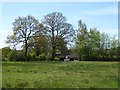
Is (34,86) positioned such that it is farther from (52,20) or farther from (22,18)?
(52,20)

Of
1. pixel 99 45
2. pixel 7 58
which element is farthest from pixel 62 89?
pixel 99 45

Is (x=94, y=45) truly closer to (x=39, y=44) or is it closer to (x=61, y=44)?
(x=61, y=44)

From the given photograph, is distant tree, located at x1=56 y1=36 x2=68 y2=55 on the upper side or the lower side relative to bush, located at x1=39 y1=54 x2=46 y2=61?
upper

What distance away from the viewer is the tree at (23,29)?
258 ft

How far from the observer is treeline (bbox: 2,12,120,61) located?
258 feet

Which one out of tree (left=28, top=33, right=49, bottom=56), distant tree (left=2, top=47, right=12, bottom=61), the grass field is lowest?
the grass field

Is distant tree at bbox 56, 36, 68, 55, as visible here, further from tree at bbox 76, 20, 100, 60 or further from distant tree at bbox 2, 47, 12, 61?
distant tree at bbox 2, 47, 12, 61

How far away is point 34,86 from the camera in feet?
45.8

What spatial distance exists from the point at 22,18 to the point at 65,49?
18.1 metres

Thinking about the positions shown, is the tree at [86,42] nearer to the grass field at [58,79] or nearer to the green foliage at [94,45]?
the green foliage at [94,45]

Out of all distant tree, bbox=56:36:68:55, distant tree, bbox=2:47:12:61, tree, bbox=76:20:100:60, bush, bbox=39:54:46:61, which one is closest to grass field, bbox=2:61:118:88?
distant tree, bbox=2:47:12:61

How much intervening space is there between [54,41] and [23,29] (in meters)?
11.5

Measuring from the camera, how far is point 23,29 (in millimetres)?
79750

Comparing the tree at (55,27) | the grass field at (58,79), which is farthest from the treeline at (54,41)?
the grass field at (58,79)
